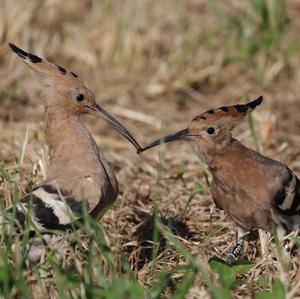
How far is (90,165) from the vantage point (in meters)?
3.07

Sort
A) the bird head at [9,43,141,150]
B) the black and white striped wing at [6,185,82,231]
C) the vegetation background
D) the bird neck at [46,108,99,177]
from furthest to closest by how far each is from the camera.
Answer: the vegetation background
the bird head at [9,43,141,150]
the bird neck at [46,108,99,177]
the black and white striped wing at [6,185,82,231]

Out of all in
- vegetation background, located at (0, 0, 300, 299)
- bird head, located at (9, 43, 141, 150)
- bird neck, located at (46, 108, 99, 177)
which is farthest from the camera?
vegetation background, located at (0, 0, 300, 299)

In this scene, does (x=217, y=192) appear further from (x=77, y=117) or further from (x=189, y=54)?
(x=189, y=54)

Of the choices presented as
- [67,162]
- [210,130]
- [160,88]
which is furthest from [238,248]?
[160,88]

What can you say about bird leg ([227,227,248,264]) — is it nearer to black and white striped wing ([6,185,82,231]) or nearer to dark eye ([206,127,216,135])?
dark eye ([206,127,216,135])

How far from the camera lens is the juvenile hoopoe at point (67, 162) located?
2.87 meters

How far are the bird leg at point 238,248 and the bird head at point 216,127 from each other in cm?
35

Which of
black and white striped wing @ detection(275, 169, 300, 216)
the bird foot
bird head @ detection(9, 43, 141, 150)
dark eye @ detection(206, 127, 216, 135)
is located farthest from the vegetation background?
dark eye @ detection(206, 127, 216, 135)

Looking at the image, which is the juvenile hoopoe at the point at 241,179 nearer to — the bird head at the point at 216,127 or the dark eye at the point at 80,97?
the bird head at the point at 216,127

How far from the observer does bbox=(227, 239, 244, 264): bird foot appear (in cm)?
311

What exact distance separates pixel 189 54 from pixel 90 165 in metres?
2.80

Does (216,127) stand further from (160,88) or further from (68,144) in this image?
(160,88)

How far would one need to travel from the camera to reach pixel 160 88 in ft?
18.6

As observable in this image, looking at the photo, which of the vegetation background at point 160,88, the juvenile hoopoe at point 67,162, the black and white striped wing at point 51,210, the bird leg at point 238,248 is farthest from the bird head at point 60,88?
the bird leg at point 238,248
